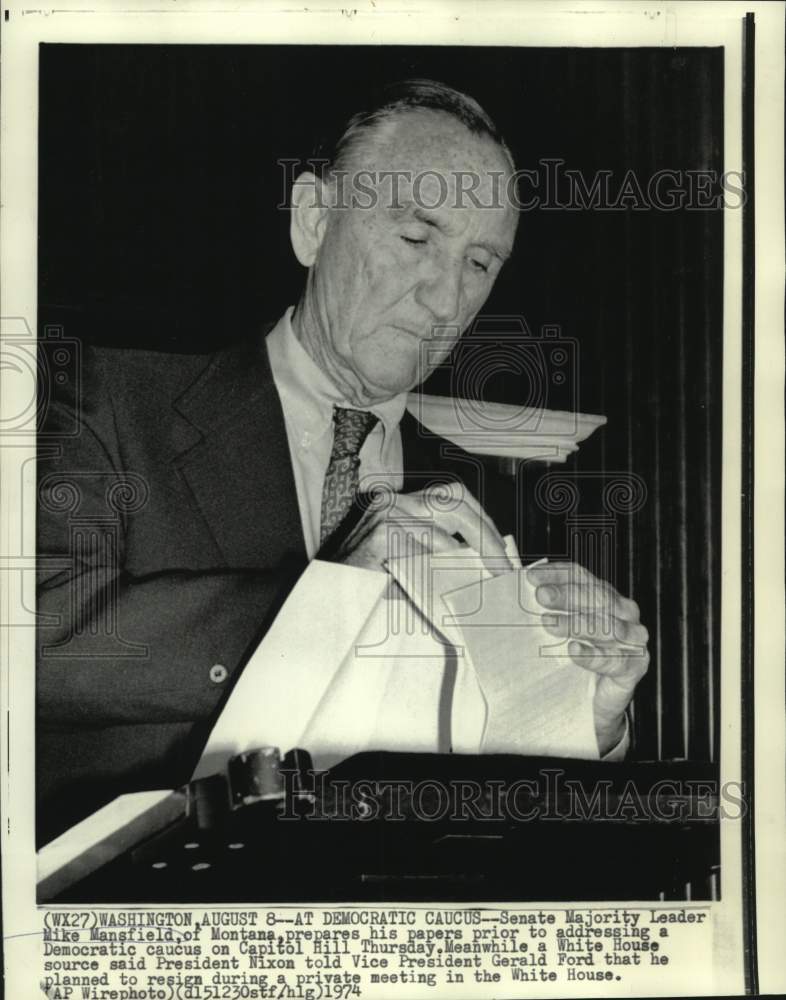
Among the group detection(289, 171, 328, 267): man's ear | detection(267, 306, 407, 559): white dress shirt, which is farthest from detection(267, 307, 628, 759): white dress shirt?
detection(289, 171, 328, 267): man's ear

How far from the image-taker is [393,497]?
1964 millimetres

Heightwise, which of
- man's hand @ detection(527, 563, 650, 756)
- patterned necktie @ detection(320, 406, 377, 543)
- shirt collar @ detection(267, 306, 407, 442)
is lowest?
man's hand @ detection(527, 563, 650, 756)

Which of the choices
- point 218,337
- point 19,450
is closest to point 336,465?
point 218,337

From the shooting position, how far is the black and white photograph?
1896 millimetres

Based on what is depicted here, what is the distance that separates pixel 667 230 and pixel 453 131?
41 centimetres

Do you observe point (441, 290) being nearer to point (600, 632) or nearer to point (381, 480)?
point (381, 480)

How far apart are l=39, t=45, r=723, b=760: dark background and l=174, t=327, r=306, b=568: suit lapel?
7 centimetres

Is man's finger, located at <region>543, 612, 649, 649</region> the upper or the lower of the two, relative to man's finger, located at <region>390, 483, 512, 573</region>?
lower

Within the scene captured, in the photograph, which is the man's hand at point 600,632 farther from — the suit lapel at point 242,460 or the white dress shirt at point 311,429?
the suit lapel at point 242,460

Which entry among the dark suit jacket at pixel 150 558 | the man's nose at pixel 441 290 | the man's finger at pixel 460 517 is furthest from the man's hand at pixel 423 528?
the man's nose at pixel 441 290

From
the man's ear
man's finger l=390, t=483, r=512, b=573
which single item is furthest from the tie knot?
the man's ear

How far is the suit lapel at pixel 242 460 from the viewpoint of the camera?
1.90 metres

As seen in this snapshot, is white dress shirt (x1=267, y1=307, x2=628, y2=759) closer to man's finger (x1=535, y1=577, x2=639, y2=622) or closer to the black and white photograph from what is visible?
the black and white photograph

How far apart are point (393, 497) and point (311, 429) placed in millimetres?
178
